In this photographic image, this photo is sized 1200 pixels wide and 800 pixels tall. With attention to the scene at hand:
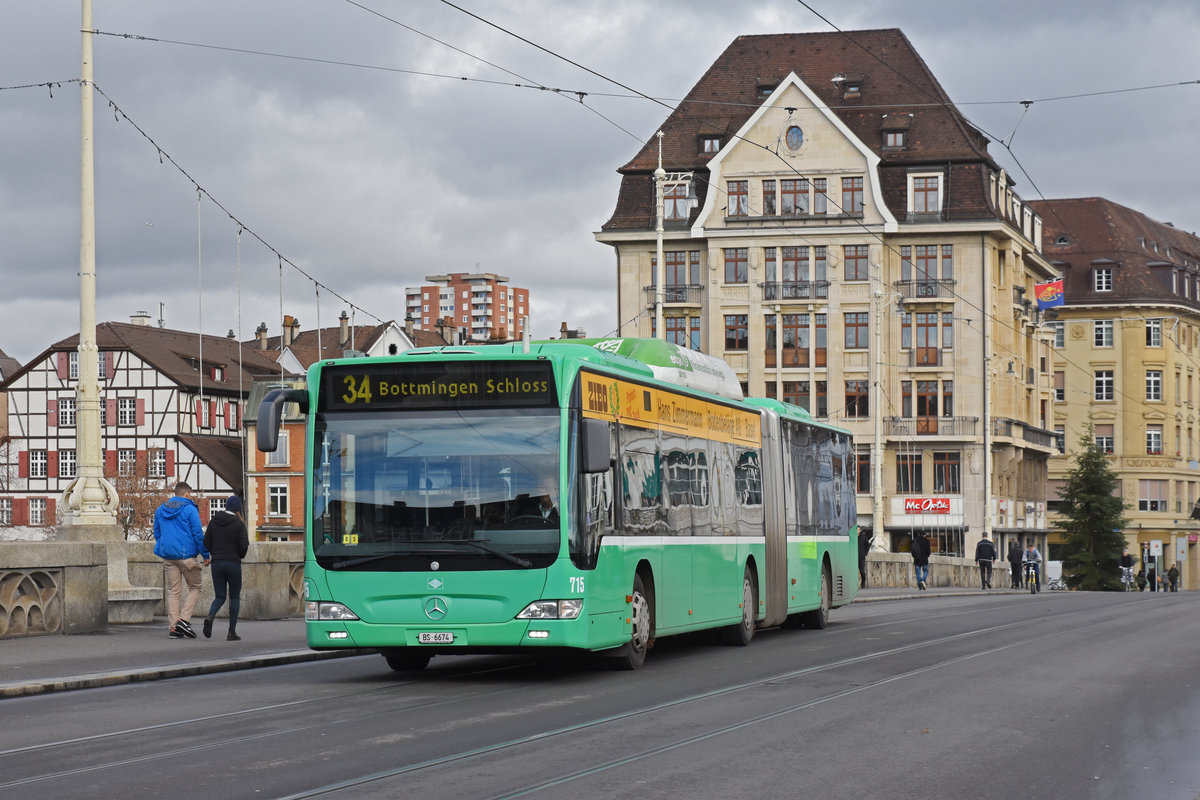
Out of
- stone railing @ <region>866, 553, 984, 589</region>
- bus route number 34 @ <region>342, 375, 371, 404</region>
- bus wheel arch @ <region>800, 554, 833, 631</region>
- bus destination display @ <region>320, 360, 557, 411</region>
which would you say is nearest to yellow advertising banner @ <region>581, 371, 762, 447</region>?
bus destination display @ <region>320, 360, 557, 411</region>

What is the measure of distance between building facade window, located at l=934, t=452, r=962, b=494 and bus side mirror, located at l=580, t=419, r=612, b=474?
214 ft

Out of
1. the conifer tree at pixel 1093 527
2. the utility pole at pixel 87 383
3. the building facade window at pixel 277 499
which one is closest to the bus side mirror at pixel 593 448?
the utility pole at pixel 87 383

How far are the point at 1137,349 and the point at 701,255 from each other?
36475mm

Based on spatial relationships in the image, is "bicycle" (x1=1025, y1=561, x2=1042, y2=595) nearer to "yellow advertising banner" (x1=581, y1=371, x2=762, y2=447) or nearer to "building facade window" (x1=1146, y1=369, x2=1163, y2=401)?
"yellow advertising banner" (x1=581, y1=371, x2=762, y2=447)

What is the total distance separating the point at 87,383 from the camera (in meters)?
22.9

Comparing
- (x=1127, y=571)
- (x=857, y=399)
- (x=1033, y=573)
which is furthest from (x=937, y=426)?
(x=1033, y=573)

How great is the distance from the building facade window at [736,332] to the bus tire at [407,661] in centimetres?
6409

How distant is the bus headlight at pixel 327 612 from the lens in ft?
51.6

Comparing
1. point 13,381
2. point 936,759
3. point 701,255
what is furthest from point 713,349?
point 936,759

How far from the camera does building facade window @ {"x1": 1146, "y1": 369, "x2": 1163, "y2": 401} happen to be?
106 meters

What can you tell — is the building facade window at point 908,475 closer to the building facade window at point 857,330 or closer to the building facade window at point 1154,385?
the building facade window at point 857,330

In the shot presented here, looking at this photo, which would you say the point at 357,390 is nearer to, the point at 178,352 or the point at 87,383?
the point at 87,383

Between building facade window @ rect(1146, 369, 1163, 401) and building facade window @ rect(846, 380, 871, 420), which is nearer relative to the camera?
building facade window @ rect(846, 380, 871, 420)

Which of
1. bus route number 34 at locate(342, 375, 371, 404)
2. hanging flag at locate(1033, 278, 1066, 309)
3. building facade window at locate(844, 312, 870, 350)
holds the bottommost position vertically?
bus route number 34 at locate(342, 375, 371, 404)
